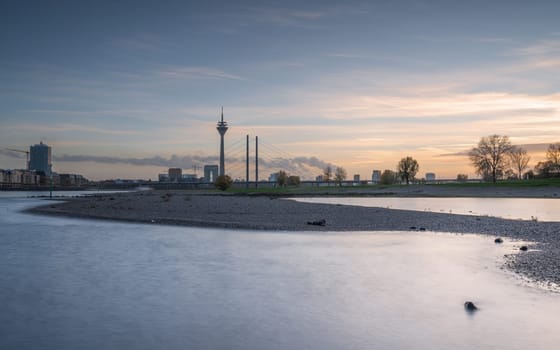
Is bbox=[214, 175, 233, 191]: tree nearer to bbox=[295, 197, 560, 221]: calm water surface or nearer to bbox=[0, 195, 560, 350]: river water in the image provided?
bbox=[295, 197, 560, 221]: calm water surface

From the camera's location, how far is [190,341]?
8.62 metres

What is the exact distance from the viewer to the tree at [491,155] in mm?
110150

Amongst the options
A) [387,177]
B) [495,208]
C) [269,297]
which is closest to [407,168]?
[387,177]

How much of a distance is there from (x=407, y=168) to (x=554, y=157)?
38890mm

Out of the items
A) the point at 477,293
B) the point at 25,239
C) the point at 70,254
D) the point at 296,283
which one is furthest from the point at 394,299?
the point at 25,239

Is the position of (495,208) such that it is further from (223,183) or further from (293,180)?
(293,180)

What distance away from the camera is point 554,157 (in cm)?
11588

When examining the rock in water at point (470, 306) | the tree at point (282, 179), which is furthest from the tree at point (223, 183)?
the rock in water at point (470, 306)

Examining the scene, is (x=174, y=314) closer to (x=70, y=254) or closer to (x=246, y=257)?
(x=246, y=257)

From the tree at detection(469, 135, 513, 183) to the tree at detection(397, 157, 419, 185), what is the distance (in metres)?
29.6

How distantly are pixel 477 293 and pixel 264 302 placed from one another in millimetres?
5140

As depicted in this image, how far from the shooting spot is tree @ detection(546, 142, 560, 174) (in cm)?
10821

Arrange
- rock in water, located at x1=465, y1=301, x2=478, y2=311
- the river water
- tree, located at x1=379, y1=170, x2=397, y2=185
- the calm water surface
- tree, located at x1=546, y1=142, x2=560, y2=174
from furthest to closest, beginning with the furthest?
tree, located at x1=379, y1=170, x2=397, y2=185 < tree, located at x1=546, y1=142, x2=560, y2=174 < the calm water surface < rock in water, located at x1=465, y1=301, x2=478, y2=311 < the river water

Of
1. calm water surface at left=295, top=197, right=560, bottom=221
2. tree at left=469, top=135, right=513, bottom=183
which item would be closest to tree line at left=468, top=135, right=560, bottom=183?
tree at left=469, top=135, right=513, bottom=183
